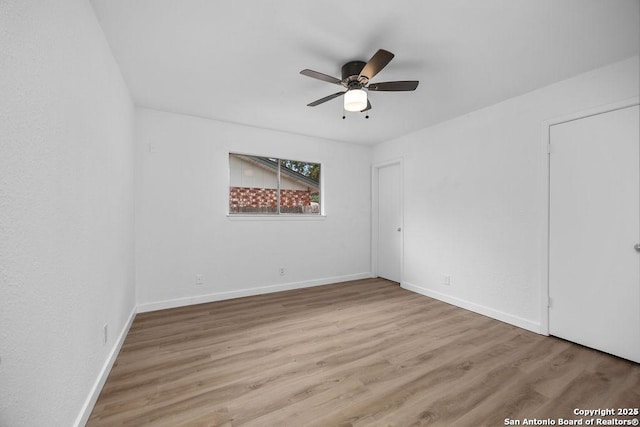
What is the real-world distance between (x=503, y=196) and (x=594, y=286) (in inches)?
45.7

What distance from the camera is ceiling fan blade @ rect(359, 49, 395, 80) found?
72.6 inches

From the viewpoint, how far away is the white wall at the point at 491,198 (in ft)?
8.86

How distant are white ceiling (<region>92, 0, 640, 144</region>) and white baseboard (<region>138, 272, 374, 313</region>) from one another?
251 centimetres

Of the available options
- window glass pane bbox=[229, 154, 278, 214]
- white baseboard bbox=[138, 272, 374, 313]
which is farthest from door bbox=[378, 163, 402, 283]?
window glass pane bbox=[229, 154, 278, 214]

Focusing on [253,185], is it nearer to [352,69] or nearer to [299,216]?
[299,216]

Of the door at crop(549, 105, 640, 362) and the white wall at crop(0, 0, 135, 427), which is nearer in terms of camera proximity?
the white wall at crop(0, 0, 135, 427)

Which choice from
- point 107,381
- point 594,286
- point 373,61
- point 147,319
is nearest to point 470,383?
point 594,286

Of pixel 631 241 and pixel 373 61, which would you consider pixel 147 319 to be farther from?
pixel 631 241

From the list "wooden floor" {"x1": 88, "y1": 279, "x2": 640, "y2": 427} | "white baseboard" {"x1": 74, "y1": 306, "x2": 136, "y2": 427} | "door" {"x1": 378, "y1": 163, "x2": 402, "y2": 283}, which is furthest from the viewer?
"door" {"x1": 378, "y1": 163, "x2": 402, "y2": 283}

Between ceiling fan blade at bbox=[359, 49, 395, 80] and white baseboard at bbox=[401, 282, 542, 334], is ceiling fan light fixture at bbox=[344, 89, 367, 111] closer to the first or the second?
ceiling fan blade at bbox=[359, 49, 395, 80]

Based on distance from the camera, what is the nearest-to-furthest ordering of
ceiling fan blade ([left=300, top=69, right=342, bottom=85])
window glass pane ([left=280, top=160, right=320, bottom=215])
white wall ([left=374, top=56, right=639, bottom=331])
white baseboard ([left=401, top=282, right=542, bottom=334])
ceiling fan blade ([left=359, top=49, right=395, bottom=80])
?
ceiling fan blade ([left=359, top=49, right=395, bottom=80]) → ceiling fan blade ([left=300, top=69, right=342, bottom=85]) → white wall ([left=374, top=56, right=639, bottom=331]) → white baseboard ([left=401, top=282, right=542, bottom=334]) → window glass pane ([left=280, top=160, right=320, bottom=215])

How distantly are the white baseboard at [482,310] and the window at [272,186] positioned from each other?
2.15m

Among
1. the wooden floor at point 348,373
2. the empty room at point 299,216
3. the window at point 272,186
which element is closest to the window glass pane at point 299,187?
the window at point 272,186

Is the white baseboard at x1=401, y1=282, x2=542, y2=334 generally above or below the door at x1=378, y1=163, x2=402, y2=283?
below
